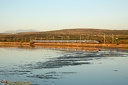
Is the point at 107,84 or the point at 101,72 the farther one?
the point at 101,72

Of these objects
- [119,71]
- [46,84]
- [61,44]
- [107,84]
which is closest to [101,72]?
[119,71]

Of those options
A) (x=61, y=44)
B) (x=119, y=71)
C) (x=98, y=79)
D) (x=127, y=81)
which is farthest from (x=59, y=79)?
(x=61, y=44)

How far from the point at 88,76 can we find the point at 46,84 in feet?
13.7

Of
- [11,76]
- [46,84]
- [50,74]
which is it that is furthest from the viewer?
[50,74]

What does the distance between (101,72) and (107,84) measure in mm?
5121

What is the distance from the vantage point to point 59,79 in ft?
61.6

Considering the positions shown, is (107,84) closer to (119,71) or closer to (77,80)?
(77,80)

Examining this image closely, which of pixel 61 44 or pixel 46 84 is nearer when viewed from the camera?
pixel 46 84

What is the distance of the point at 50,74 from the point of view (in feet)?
68.3

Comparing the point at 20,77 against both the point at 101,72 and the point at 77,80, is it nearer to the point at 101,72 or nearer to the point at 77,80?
the point at 77,80

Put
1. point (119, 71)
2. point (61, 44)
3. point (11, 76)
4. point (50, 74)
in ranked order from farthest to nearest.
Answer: point (61, 44) < point (119, 71) < point (50, 74) < point (11, 76)

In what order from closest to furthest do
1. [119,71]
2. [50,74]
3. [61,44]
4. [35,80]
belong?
[35,80] → [50,74] → [119,71] → [61,44]

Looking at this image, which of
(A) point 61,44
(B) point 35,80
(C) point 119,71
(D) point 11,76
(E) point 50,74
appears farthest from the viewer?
(A) point 61,44

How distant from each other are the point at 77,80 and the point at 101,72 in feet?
13.7
